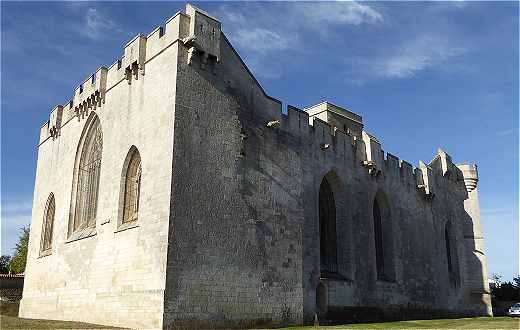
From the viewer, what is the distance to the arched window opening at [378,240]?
77.9 feet

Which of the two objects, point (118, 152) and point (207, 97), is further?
point (118, 152)

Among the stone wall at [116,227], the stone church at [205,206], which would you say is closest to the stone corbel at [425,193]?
the stone church at [205,206]

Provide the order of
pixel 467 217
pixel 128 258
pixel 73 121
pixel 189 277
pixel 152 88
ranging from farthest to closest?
pixel 467 217 → pixel 73 121 → pixel 152 88 → pixel 128 258 → pixel 189 277

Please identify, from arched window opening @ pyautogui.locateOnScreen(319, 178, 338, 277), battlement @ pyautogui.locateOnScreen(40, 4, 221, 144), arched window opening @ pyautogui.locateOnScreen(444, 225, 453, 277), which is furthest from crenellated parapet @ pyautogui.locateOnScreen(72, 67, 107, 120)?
arched window opening @ pyautogui.locateOnScreen(444, 225, 453, 277)

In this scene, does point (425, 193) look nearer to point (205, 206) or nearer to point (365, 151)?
point (365, 151)

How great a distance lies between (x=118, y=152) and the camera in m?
17.9

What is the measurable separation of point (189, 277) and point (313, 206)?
21.9ft

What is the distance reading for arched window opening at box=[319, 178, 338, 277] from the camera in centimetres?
2075

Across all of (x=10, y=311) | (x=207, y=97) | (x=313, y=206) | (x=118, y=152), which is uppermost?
(x=207, y=97)

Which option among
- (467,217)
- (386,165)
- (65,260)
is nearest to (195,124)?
(65,260)

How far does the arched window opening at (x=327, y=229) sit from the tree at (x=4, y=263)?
29.5 m

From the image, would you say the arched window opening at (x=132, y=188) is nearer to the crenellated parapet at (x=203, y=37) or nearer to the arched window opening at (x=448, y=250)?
the crenellated parapet at (x=203, y=37)

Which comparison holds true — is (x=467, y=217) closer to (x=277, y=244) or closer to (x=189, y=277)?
(x=277, y=244)

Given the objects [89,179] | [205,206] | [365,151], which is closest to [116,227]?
[205,206]
